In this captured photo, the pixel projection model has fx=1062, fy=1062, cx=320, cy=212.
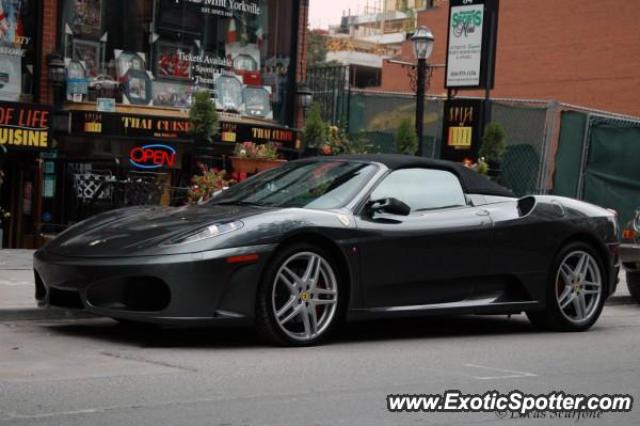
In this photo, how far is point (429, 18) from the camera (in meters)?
56.1

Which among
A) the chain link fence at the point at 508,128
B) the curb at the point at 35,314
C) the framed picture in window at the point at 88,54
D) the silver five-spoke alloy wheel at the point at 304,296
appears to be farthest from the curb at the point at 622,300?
the framed picture in window at the point at 88,54

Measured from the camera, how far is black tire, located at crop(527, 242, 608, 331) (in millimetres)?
9062

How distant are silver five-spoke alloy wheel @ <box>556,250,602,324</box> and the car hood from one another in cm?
300

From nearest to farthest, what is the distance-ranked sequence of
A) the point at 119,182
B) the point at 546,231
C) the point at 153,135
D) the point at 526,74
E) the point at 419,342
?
the point at 419,342 → the point at 546,231 → the point at 119,182 → the point at 153,135 → the point at 526,74

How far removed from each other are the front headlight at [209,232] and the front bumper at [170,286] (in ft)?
0.43

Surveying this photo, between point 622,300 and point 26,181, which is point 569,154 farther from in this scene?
point 26,181

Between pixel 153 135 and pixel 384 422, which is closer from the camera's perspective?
pixel 384 422

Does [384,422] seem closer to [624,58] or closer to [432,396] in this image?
[432,396]

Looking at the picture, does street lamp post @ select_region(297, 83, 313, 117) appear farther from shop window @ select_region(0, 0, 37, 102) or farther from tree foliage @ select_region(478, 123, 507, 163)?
shop window @ select_region(0, 0, 37, 102)

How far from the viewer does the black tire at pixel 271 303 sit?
→ 24.0 ft

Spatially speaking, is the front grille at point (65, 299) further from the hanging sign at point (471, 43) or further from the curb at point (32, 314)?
the hanging sign at point (471, 43)

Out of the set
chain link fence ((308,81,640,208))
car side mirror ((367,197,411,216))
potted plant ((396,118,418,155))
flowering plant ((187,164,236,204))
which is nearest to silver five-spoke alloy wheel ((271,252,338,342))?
car side mirror ((367,197,411,216))

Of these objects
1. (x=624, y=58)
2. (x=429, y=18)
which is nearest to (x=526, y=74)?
(x=624, y=58)

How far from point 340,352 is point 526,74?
42.2m
